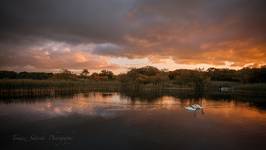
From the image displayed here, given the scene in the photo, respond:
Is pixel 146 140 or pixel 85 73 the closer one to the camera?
pixel 146 140

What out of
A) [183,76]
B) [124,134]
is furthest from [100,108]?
[183,76]

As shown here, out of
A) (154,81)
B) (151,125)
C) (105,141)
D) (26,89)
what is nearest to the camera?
(105,141)

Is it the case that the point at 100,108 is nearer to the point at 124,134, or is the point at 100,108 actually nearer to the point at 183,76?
the point at 124,134

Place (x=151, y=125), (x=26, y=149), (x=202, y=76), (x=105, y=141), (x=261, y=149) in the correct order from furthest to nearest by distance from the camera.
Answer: (x=202, y=76), (x=151, y=125), (x=105, y=141), (x=261, y=149), (x=26, y=149)

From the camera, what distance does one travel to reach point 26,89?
34000 millimetres

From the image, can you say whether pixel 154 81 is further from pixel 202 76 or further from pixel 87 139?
pixel 87 139

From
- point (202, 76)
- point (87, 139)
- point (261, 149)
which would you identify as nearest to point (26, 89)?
point (87, 139)

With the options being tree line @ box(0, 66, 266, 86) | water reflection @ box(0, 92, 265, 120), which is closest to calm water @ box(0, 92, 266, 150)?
water reflection @ box(0, 92, 265, 120)

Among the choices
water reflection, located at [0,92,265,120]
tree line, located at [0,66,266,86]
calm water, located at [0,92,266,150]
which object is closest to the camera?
calm water, located at [0,92,266,150]

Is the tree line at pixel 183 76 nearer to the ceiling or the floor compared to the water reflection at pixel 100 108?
nearer to the ceiling

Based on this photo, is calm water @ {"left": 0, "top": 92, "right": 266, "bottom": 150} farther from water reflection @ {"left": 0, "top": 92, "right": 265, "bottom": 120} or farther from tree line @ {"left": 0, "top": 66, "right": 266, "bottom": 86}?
tree line @ {"left": 0, "top": 66, "right": 266, "bottom": 86}

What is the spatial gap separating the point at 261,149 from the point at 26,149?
385 inches

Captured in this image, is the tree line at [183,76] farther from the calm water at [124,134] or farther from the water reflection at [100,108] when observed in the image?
the calm water at [124,134]

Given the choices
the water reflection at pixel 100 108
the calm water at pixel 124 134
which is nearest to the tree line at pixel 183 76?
the water reflection at pixel 100 108
